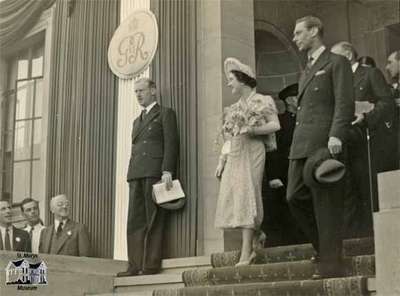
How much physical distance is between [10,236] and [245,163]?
2.99 meters

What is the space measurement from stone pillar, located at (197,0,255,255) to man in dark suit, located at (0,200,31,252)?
190 centimetres

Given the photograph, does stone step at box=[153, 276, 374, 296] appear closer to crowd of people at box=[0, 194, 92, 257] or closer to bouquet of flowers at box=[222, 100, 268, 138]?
bouquet of flowers at box=[222, 100, 268, 138]

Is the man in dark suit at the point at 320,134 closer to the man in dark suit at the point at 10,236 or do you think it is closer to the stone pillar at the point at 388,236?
the stone pillar at the point at 388,236

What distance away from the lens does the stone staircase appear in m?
5.37

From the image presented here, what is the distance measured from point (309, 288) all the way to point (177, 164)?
10.0ft

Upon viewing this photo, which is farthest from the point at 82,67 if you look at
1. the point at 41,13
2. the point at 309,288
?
the point at 309,288

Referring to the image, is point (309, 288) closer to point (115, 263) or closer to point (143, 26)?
point (115, 263)

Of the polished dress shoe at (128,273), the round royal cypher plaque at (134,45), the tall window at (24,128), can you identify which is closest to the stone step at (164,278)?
the polished dress shoe at (128,273)

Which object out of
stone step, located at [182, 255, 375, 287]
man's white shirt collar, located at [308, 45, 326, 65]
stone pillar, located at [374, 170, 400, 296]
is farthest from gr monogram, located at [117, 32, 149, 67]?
stone pillar, located at [374, 170, 400, 296]

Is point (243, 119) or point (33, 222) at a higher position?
point (243, 119)

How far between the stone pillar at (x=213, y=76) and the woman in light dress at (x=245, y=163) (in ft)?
2.78

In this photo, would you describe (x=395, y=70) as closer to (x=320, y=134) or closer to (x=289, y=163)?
(x=289, y=163)

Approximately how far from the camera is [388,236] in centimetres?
482

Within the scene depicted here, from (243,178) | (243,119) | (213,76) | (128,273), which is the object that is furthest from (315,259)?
(213,76)
